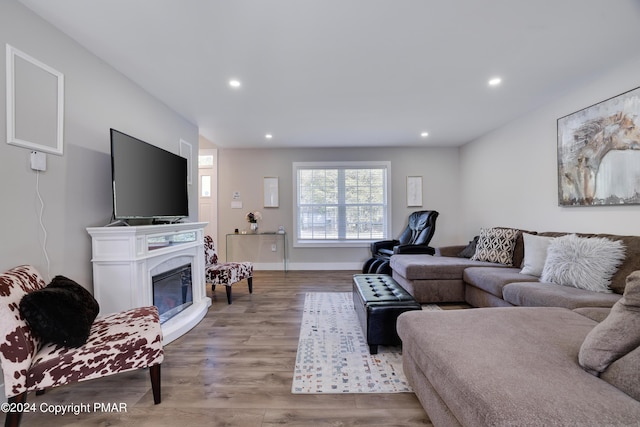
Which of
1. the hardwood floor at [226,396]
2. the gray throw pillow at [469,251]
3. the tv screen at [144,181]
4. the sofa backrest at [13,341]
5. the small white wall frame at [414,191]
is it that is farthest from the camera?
the small white wall frame at [414,191]

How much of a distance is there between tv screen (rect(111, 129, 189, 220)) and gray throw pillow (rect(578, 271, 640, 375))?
9.52 feet

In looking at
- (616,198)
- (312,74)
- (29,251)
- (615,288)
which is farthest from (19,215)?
(616,198)

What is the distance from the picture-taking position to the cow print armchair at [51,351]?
1262 mm

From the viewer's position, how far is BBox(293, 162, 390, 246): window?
518 cm

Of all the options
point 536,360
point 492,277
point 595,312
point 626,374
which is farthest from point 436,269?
point 626,374

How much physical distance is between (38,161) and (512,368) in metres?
2.80

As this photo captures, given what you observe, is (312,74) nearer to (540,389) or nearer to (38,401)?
(540,389)

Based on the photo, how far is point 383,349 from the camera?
7.09 feet

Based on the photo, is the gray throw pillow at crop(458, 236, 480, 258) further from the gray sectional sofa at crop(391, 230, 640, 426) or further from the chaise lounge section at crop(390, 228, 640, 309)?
the gray sectional sofa at crop(391, 230, 640, 426)

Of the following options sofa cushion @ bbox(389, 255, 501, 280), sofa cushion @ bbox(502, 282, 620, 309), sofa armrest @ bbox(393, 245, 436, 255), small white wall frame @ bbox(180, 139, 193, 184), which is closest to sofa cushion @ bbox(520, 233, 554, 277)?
sofa cushion @ bbox(502, 282, 620, 309)

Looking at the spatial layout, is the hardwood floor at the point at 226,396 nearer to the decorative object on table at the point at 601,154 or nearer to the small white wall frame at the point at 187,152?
the small white wall frame at the point at 187,152

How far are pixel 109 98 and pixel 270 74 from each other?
1.39 meters

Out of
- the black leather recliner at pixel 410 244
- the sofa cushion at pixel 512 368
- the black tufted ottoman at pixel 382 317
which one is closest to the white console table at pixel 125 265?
the black tufted ottoman at pixel 382 317

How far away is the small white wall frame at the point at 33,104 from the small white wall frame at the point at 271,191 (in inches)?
133
